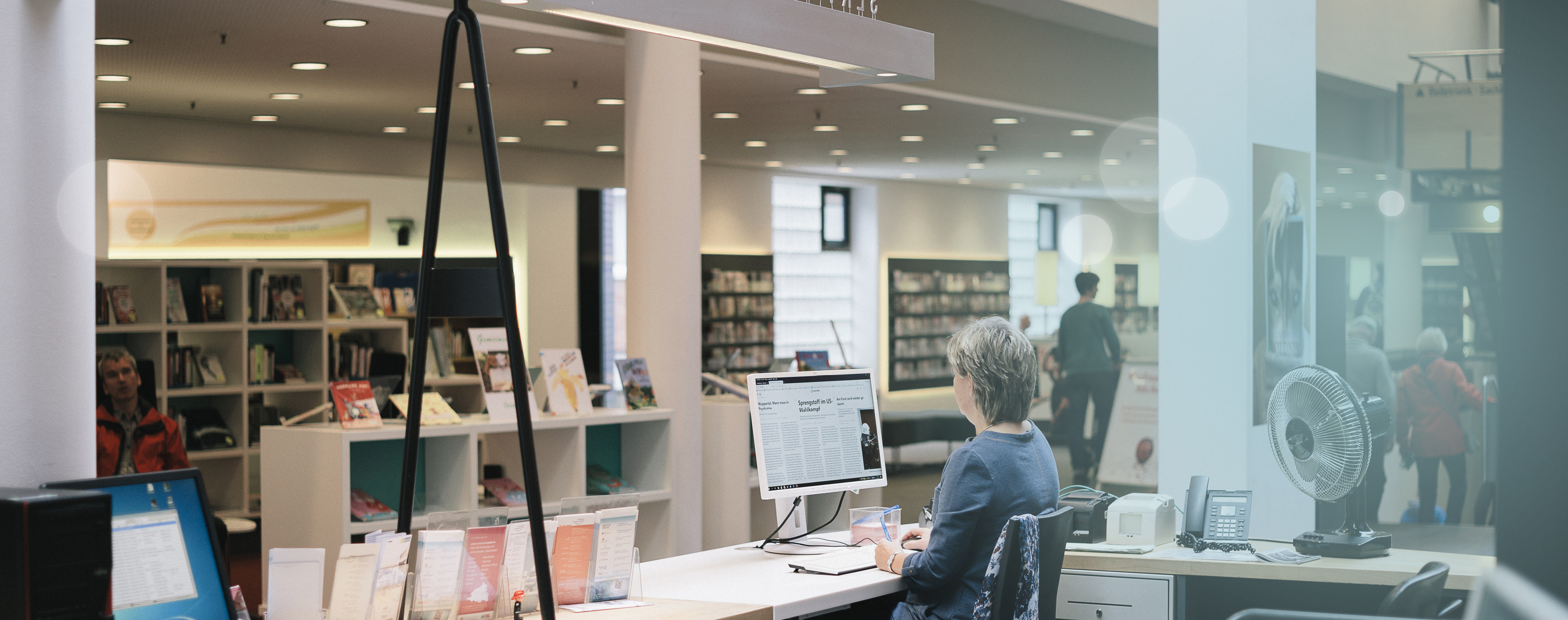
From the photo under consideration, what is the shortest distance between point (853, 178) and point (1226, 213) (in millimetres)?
9575

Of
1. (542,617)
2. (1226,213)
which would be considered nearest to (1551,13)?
(542,617)

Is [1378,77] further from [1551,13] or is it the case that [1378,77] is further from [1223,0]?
[1551,13]

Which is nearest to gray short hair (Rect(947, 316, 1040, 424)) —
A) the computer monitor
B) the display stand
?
the display stand

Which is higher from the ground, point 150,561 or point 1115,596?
point 150,561

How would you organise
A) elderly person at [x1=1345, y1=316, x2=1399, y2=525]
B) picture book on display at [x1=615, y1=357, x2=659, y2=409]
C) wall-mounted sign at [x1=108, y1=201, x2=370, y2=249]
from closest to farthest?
picture book on display at [x1=615, y1=357, x2=659, y2=409] → elderly person at [x1=1345, y1=316, x2=1399, y2=525] → wall-mounted sign at [x1=108, y1=201, x2=370, y2=249]

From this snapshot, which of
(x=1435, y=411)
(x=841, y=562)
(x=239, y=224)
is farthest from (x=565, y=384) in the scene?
(x=1435, y=411)

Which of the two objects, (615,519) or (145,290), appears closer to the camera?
(615,519)

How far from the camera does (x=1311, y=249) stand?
5.12 meters

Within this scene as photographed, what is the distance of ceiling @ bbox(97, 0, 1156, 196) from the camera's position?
18.1ft

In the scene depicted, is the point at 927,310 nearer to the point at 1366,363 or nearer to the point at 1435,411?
the point at 1435,411

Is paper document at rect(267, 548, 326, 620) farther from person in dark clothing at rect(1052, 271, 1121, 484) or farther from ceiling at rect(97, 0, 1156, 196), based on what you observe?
person in dark clothing at rect(1052, 271, 1121, 484)

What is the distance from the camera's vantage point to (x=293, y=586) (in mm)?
2361

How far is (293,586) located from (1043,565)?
1.61 m

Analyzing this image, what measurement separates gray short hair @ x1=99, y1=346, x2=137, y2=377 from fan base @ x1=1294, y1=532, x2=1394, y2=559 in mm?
5384
